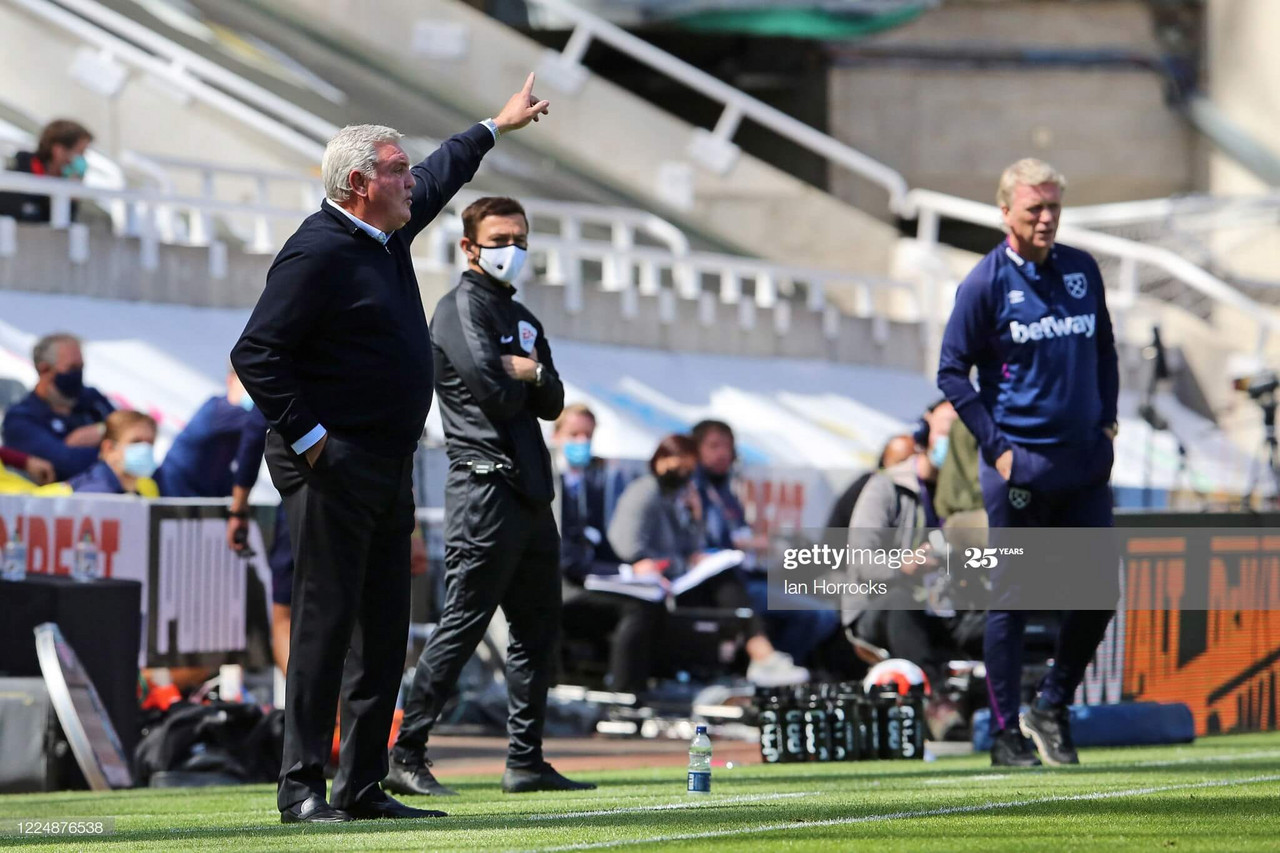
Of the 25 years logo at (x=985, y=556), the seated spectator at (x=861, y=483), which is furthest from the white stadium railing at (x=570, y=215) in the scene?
the 25 years logo at (x=985, y=556)

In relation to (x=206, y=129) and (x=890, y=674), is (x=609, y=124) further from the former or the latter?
(x=890, y=674)

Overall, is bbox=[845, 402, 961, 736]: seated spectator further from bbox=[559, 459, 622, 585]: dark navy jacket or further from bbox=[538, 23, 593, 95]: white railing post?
bbox=[538, 23, 593, 95]: white railing post

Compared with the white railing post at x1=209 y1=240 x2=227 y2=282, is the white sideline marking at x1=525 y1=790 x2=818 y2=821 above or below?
below

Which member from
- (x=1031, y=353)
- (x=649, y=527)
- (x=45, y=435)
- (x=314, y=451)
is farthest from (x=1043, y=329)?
Answer: (x=45, y=435)

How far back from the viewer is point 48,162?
1636 cm

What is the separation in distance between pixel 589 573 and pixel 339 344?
677cm

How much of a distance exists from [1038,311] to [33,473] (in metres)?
6.10

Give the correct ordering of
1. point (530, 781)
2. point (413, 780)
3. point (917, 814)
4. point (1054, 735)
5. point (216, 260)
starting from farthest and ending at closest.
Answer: point (216, 260), point (1054, 735), point (530, 781), point (413, 780), point (917, 814)

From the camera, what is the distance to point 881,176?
2578 centimetres

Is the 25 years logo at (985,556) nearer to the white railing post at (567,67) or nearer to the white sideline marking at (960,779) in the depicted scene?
the white sideline marking at (960,779)

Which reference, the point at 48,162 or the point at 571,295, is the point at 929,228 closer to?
the point at 571,295

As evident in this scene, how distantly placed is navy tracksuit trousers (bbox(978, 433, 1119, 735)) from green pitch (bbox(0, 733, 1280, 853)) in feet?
1.12

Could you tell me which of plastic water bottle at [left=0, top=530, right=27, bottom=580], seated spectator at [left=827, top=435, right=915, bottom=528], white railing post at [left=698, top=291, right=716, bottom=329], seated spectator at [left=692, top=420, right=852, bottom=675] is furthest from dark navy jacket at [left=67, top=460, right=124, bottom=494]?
white railing post at [left=698, top=291, right=716, bottom=329]

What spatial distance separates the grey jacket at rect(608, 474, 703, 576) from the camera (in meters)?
13.6
